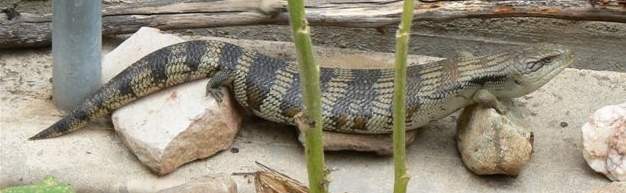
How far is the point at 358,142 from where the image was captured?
12.9ft

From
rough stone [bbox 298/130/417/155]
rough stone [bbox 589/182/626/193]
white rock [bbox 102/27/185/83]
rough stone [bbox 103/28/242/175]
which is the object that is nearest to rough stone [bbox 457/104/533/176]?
rough stone [bbox 298/130/417/155]

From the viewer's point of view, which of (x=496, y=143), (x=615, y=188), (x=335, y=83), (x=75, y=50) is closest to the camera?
(x=615, y=188)

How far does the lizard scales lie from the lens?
388cm

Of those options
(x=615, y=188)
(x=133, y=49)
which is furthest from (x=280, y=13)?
(x=615, y=188)

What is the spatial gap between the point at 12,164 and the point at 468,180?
160 cm

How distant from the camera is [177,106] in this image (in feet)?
12.9

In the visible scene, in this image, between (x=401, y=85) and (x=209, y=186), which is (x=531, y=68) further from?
(x=401, y=85)

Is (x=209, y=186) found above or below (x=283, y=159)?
above

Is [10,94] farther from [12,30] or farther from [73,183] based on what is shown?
[73,183]

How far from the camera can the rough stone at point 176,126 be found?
12.4 feet

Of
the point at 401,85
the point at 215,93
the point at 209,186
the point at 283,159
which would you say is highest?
the point at 401,85

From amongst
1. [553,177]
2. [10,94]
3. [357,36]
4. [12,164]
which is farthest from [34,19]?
[553,177]

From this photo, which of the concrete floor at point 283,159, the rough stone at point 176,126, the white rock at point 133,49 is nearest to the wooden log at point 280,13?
the white rock at point 133,49

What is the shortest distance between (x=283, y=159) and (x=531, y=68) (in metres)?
0.94
